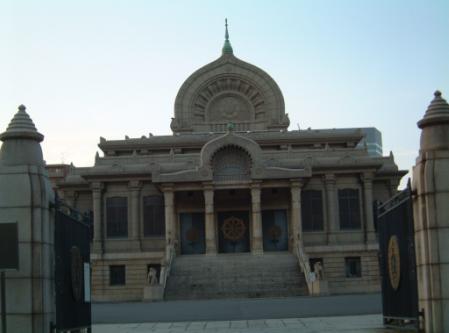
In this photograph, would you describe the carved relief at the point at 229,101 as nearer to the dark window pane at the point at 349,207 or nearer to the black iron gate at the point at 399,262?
the dark window pane at the point at 349,207

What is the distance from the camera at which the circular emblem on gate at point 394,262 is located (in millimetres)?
19781

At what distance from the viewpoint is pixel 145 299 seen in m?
48.4

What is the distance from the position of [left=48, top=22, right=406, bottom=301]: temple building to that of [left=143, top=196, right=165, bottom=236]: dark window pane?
0.07 m

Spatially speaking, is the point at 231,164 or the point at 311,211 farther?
the point at 311,211

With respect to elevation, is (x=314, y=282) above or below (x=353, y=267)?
below

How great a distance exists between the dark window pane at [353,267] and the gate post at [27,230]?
137ft

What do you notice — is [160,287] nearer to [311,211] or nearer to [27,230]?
[311,211]

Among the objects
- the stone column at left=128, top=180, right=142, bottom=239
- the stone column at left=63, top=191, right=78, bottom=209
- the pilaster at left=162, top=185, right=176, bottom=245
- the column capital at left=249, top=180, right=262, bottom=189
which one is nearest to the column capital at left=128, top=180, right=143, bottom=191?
the stone column at left=128, top=180, right=142, bottom=239

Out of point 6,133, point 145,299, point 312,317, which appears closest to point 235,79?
point 145,299

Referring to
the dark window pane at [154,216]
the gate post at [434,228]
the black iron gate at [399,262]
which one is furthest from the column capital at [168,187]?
the gate post at [434,228]

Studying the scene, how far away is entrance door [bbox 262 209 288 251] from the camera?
5928 centimetres

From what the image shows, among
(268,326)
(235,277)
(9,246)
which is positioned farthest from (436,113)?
(235,277)

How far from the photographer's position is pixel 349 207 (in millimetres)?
59312

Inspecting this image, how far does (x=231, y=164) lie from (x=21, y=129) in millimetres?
38492
